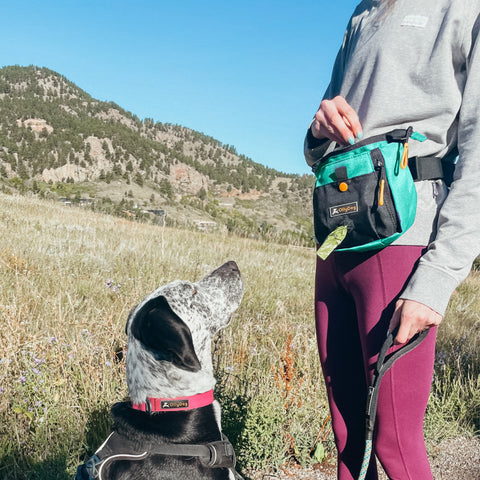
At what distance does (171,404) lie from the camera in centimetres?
192

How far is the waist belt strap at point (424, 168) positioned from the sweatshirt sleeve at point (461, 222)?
114mm

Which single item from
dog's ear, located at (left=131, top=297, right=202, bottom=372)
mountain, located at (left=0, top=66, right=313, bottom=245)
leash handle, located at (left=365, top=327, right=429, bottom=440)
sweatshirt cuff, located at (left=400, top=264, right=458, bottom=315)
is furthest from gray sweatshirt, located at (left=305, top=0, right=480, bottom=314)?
mountain, located at (left=0, top=66, right=313, bottom=245)

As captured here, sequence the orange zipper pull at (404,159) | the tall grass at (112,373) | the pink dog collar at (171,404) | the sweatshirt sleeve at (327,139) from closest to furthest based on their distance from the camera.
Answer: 1. the orange zipper pull at (404,159)
2. the sweatshirt sleeve at (327,139)
3. the pink dog collar at (171,404)
4. the tall grass at (112,373)

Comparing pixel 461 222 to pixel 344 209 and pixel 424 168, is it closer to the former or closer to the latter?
pixel 424 168

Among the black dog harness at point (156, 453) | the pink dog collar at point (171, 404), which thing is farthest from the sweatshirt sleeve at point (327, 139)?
the black dog harness at point (156, 453)

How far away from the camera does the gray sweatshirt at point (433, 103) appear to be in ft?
4.21

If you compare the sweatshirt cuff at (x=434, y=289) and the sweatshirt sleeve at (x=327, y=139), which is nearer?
the sweatshirt cuff at (x=434, y=289)

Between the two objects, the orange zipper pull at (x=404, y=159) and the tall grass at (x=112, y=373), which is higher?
the orange zipper pull at (x=404, y=159)

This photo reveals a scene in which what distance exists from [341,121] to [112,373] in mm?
2365

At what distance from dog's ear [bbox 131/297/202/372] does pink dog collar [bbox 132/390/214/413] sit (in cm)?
14

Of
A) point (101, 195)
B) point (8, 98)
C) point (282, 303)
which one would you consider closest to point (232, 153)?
point (8, 98)

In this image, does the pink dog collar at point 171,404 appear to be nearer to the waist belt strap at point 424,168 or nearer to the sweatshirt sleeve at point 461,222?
the sweatshirt sleeve at point 461,222

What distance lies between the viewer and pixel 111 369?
2943 millimetres

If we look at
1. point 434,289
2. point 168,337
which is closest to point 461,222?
point 434,289
